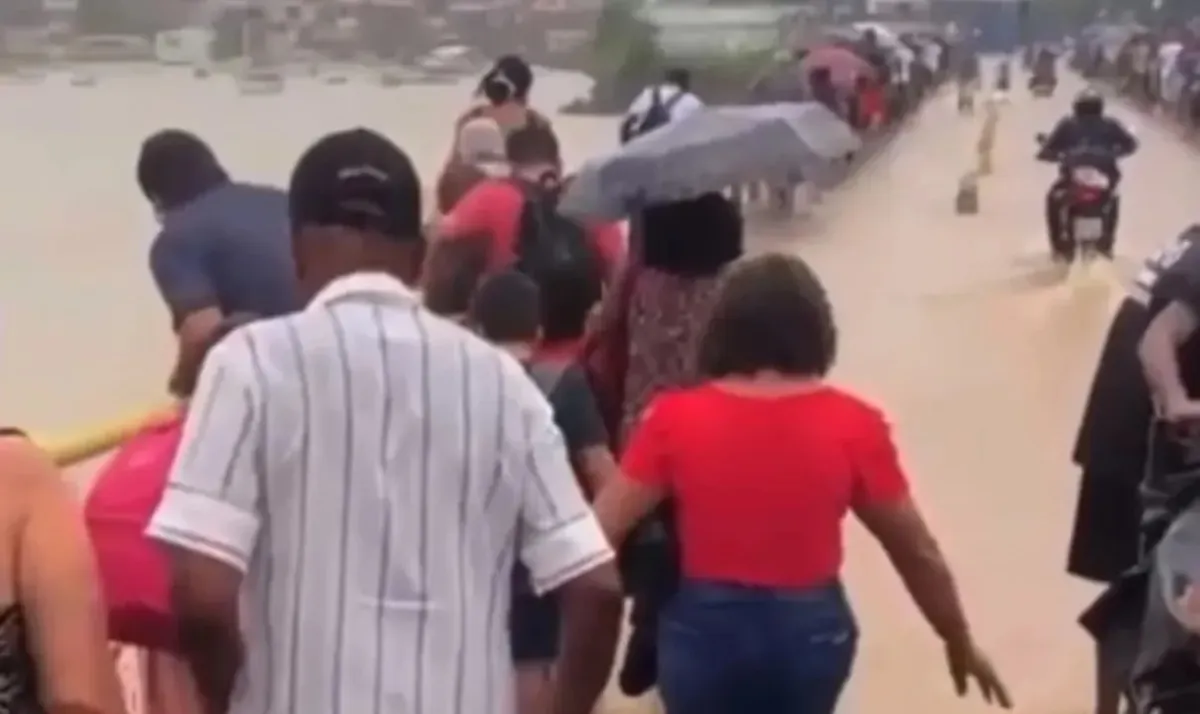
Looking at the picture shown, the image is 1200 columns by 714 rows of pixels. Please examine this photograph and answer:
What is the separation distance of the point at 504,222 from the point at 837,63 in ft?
61.5

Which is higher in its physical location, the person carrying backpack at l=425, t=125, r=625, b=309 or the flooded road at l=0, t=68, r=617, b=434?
the person carrying backpack at l=425, t=125, r=625, b=309

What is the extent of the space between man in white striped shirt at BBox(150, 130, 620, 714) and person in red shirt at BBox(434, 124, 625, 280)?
2.91 m

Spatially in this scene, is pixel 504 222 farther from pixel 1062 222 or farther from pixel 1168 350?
pixel 1062 222

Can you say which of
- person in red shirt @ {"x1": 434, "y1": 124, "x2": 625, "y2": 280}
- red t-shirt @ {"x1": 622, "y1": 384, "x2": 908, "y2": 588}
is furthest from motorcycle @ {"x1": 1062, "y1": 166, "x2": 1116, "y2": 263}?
red t-shirt @ {"x1": 622, "y1": 384, "x2": 908, "y2": 588}

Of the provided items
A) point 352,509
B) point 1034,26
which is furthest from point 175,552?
point 1034,26

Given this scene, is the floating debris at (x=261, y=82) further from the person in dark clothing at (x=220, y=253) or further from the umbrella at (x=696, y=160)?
the person in dark clothing at (x=220, y=253)

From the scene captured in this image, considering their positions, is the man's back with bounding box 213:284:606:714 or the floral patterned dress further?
the floral patterned dress

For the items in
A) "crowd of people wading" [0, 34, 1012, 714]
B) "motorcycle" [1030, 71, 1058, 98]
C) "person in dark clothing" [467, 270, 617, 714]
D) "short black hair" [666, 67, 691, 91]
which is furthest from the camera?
"motorcycle" [1030, 71, 1058, 98]

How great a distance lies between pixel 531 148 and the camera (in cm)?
674

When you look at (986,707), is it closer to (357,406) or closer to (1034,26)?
(357,406)

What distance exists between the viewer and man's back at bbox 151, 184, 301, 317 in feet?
17.2

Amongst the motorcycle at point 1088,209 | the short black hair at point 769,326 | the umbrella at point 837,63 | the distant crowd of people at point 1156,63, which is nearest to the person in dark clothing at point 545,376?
the short black hair at point 769,326

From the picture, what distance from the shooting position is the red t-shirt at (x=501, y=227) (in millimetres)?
5984

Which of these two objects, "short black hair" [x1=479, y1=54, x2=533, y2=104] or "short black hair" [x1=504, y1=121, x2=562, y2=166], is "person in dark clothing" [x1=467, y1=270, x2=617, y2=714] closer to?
"short black hair" [x1=504, y1=121, x2=562, y2=166]
